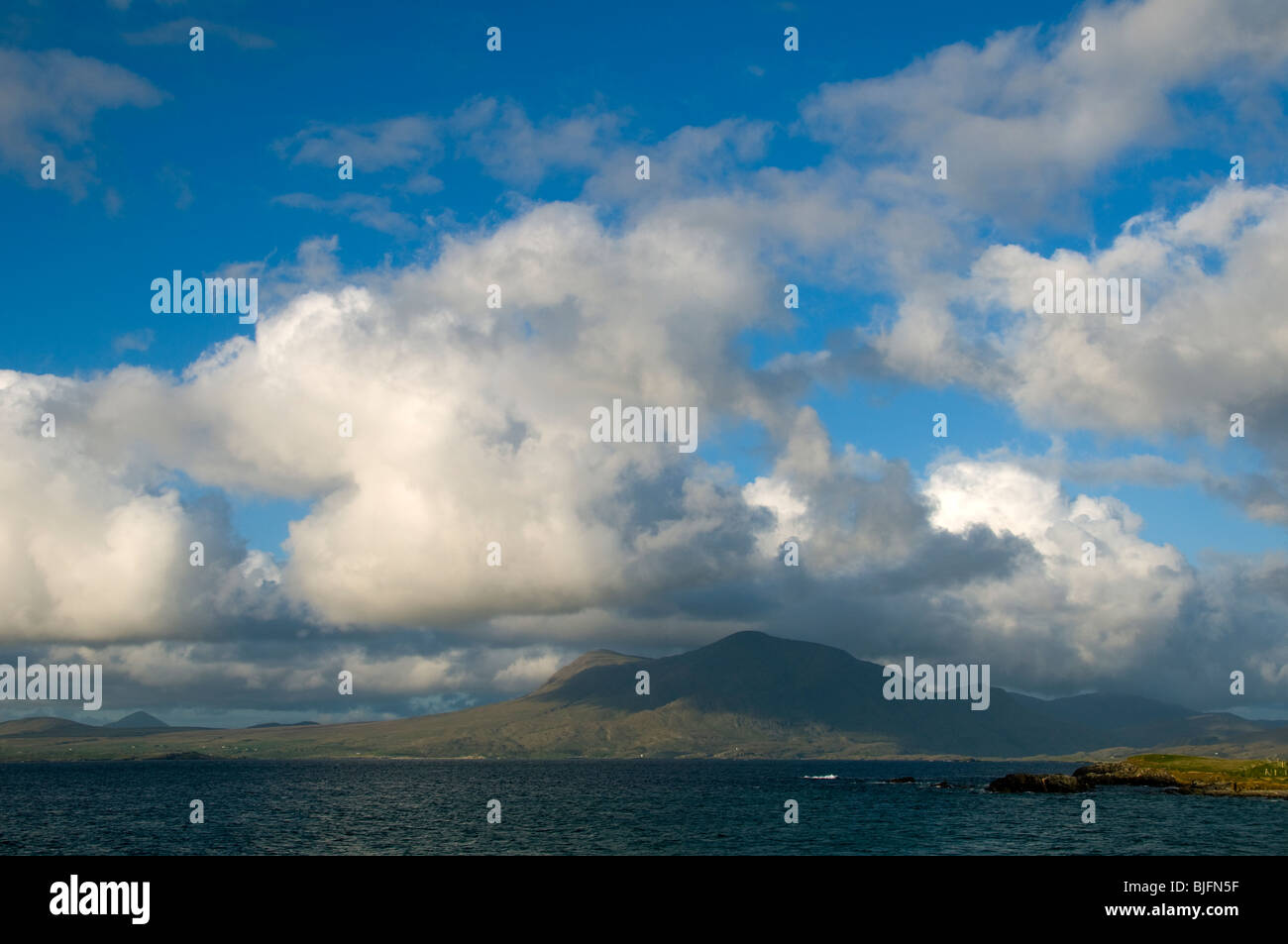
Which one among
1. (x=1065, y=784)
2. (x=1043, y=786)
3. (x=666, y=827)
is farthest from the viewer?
(x=1043, y=786)

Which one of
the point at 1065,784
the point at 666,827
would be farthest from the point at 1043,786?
the point at 666,827

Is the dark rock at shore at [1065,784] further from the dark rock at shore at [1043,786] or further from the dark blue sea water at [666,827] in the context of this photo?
the dark blue sea water at [666,827]

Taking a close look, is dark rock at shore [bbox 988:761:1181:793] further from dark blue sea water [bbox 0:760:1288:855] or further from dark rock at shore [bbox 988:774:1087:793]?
dark blue sea water [bbox 0:760:1288:855]

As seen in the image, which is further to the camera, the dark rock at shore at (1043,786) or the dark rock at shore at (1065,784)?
the dark rock at shore at (1065,784)

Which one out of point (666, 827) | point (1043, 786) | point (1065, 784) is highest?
point (666, 827)

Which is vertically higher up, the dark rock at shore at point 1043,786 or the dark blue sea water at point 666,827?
the dark blue sea water at point 666,827

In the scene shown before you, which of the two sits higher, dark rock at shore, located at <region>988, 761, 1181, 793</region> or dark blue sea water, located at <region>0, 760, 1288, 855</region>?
dark blue sea water, located at <region>0, 760, 1288, 855</region>

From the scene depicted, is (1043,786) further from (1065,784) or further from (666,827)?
(666,827)

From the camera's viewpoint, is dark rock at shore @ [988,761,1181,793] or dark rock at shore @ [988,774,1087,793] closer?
dark rock at shore @ [988,774,1087,793]

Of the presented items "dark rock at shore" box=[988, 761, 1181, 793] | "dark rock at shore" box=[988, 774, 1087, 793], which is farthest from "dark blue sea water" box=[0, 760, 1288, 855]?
"dark rock at shore" box=[988, 761, 1181, 793]

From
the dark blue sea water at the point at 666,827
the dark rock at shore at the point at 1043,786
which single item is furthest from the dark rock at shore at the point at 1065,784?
the dark blue sea water at the point at 666,827
